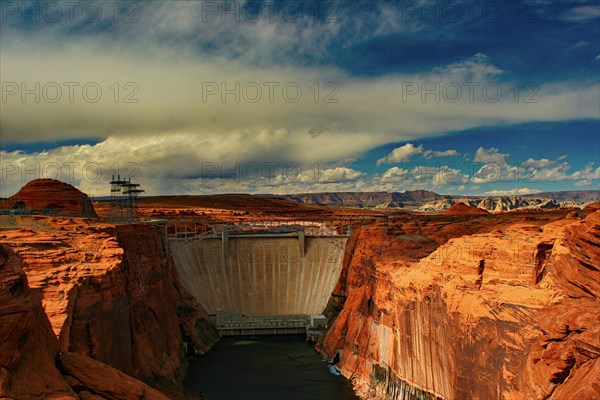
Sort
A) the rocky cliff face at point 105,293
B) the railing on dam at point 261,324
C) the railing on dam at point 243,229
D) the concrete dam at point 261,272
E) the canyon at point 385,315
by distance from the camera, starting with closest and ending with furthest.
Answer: the canyon at point 385,315, the rocky cliff face at point 105,293, the railing on dam at point 261,324, the concrete dam at point 261,272, the railing on dam at point 243,229

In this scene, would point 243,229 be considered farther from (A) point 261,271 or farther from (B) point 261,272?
(B) point 261,272

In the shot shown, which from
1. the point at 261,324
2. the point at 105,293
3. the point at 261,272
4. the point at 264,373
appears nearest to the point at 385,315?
the point at 264,373

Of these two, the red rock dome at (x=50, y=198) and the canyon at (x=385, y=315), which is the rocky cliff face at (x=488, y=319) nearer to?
the canyon at (x=385, y=315)

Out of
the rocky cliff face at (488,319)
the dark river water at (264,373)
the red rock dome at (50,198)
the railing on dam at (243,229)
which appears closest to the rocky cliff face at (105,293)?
the dark river water at (264,373)

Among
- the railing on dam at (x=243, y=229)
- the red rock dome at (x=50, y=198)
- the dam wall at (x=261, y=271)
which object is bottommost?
the dam wall at (x=261, y=271)

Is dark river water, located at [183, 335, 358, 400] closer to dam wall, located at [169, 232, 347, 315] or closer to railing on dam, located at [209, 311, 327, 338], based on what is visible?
railing on dam, located at [209, 311, 327, 338]

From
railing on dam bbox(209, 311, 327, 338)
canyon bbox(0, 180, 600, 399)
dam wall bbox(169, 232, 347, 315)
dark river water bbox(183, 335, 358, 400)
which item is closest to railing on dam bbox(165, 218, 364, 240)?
dam wall bbox(169, 232, 347, 315)

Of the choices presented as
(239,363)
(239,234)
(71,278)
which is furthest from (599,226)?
(239,234)
